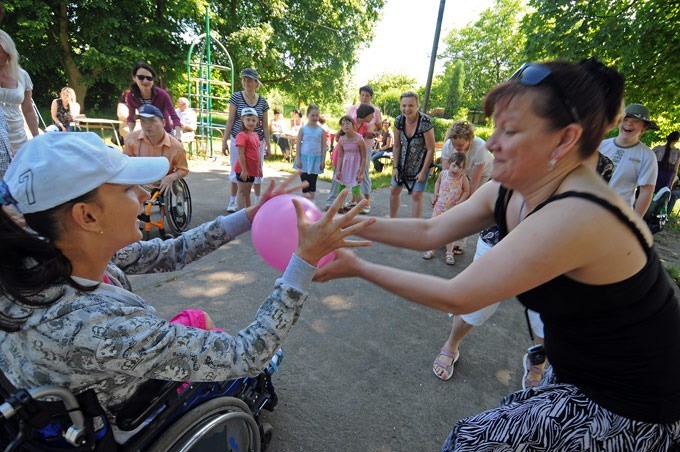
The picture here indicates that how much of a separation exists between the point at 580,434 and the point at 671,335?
0.44m

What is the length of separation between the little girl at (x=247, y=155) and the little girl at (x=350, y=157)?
1.46m

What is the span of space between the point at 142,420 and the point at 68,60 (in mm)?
20348

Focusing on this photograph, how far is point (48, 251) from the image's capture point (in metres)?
1.13

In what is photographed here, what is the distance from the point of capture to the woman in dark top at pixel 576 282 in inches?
43.9

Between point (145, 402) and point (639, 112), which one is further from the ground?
point (639, 112)

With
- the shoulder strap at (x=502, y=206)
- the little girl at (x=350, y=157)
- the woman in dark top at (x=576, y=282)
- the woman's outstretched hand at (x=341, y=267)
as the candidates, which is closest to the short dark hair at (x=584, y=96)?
the woman in dark top at (x=576, y=282)

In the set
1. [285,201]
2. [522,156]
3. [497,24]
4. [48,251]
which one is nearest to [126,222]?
[48,251]

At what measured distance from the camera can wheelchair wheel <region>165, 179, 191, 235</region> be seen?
4.78 metres

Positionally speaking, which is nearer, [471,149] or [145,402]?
[145,402]

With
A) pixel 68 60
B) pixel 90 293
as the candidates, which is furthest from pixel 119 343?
pixel 68 60

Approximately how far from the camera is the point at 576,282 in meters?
1.17

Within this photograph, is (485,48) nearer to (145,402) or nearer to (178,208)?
(178,208)

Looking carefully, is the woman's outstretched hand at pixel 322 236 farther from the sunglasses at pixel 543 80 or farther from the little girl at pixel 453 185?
the little girl at pixel 453 185

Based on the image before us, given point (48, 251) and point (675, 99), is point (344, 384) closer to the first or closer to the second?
point (48, 251)
